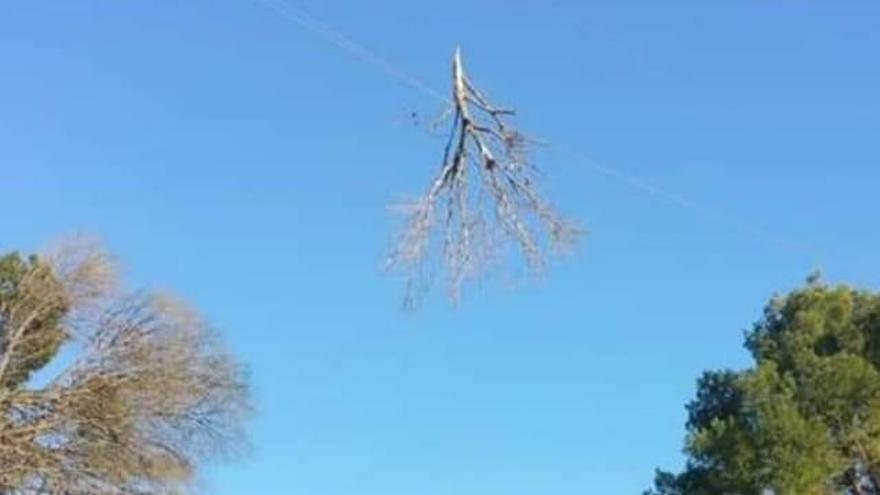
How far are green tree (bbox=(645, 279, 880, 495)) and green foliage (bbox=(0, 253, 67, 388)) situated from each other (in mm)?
10030

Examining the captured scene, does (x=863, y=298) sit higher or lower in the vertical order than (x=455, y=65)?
higher

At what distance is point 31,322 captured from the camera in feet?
77.5

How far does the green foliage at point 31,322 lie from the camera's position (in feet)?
76.9

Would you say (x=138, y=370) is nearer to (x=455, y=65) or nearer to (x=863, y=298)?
(x=863, y=298)

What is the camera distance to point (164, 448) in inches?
903

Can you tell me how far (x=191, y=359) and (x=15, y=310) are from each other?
309cm

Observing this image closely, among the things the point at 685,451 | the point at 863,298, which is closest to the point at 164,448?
the point at 685,451

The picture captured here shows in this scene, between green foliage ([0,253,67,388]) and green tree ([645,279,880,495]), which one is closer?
green tree ([645,279,880,495])

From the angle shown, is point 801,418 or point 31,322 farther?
point 31,322

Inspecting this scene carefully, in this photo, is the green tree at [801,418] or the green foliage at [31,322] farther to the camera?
the green foliage at [31,322]

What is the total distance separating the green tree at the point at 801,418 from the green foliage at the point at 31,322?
395 inches

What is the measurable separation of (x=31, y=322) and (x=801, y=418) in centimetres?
1210

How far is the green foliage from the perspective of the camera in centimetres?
2345

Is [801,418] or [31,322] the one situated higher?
[31,322]
